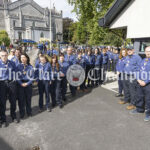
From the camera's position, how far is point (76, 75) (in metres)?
7.22

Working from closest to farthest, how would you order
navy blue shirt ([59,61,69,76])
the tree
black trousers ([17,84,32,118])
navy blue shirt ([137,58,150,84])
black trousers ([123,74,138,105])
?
navy blue shirt ([137,58,150,84]), black trousers ([17,84,32,118]), black trousers ([123,74,138,105]), navy blue shirt ([59,61,69,76]), the tree

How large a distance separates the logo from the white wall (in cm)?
267

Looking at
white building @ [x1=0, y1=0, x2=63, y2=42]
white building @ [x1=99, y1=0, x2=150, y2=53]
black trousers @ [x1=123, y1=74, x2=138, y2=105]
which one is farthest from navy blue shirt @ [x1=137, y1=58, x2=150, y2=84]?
white building @ [x1=0, y1=0, x2=63, y2=42]

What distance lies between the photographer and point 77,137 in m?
3.58

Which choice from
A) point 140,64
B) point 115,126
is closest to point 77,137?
point 115,126

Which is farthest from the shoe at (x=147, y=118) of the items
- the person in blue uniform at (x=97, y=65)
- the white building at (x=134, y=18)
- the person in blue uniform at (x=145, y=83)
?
the person in blue uniform at (x=97, y=65)

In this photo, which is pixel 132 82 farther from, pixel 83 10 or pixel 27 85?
pixel 83 10

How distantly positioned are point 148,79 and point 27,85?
11.8 feet

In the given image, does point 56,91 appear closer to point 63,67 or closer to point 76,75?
point 63,67

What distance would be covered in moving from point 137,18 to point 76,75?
3578 mm

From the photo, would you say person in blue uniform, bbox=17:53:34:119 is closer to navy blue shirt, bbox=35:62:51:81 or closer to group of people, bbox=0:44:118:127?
group of people, bbox=0:44:118:127

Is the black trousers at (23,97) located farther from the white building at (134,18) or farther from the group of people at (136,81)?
the white building at (134,18)

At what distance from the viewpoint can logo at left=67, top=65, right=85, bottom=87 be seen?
6.51 metres

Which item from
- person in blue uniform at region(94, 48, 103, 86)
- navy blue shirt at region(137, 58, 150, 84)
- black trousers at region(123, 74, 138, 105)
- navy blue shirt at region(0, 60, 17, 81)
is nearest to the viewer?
navy blue shirt at region(0, 60, 17, 81)
